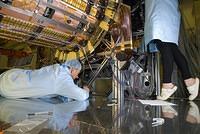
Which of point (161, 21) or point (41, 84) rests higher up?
point (161, 21)

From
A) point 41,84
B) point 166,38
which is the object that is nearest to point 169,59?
point 166,38

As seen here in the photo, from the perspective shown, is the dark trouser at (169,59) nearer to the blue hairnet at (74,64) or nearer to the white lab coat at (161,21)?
the white lab coat at (161,21)

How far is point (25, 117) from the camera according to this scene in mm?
1094

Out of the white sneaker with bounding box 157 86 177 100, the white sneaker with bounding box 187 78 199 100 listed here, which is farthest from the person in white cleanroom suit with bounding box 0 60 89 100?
the white sneaker with bounding box 187 78 199 100

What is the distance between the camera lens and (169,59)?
1834mm

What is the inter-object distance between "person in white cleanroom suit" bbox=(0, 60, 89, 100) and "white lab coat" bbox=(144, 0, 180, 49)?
695 mm

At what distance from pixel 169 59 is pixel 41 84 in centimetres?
98

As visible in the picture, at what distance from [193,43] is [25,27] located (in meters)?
1.44

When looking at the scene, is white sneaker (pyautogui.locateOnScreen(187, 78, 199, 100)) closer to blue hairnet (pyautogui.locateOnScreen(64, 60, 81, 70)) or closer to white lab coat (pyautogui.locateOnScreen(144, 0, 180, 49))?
white lab coat (pyautogui.locateOnScreen(144, 0, 180, 49))

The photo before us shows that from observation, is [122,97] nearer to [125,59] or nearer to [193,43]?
[125,59]

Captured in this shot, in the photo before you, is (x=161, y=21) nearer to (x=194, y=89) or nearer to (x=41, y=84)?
(x=194, y=89)

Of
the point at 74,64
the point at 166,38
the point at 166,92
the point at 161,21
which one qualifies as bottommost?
the point at 166,92

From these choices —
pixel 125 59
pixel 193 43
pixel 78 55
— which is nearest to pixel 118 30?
pixel 125 59

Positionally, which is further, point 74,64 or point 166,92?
point 74,64
